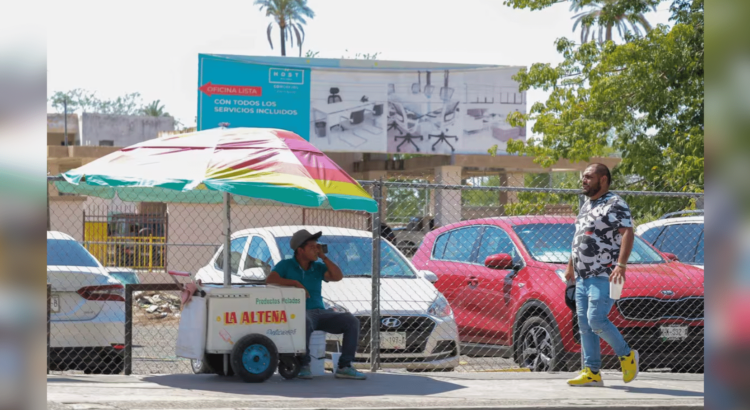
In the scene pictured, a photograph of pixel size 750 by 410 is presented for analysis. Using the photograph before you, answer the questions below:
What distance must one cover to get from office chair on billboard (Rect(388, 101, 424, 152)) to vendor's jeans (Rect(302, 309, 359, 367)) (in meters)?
29.9

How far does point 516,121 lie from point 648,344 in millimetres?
14314

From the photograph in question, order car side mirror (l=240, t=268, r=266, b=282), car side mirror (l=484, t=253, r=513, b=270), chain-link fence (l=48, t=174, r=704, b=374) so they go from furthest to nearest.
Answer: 1. car side mirror (l=484, t=253, r=513, b=270)
2. car side mirror (l=240, t=268, r=266, b=282)
3. chain-link fence (l=48, t=174, r=704, b=374)

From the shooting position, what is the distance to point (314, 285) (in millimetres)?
8453

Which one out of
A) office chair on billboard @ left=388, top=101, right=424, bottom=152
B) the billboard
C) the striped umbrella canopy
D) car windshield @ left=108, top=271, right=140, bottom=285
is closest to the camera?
the striped umbrella canopy

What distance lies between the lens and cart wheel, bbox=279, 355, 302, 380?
8.23 meters

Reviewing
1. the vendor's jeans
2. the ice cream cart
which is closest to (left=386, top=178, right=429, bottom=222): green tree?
the vendor's jeans

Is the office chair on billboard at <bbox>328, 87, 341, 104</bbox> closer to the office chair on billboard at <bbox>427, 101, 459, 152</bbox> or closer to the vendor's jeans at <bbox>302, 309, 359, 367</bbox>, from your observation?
the office chair on billboard at <bbox>427, 101, 459, 152</bbox>

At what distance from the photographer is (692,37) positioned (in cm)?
1770

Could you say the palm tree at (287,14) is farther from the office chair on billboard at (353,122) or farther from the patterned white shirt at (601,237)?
the patterned white shirt at (601,237)

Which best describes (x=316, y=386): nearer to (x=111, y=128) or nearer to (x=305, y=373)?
(x=305, y=373)

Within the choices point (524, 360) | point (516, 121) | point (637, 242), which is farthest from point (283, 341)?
point (516, 121)

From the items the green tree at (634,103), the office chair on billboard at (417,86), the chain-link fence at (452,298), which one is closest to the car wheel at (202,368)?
the chain-link fence at (452,298)

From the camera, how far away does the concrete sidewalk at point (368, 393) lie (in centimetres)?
678

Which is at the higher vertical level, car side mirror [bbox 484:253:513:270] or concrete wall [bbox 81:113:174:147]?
concrete wall [bbox 81:113:174:147]
